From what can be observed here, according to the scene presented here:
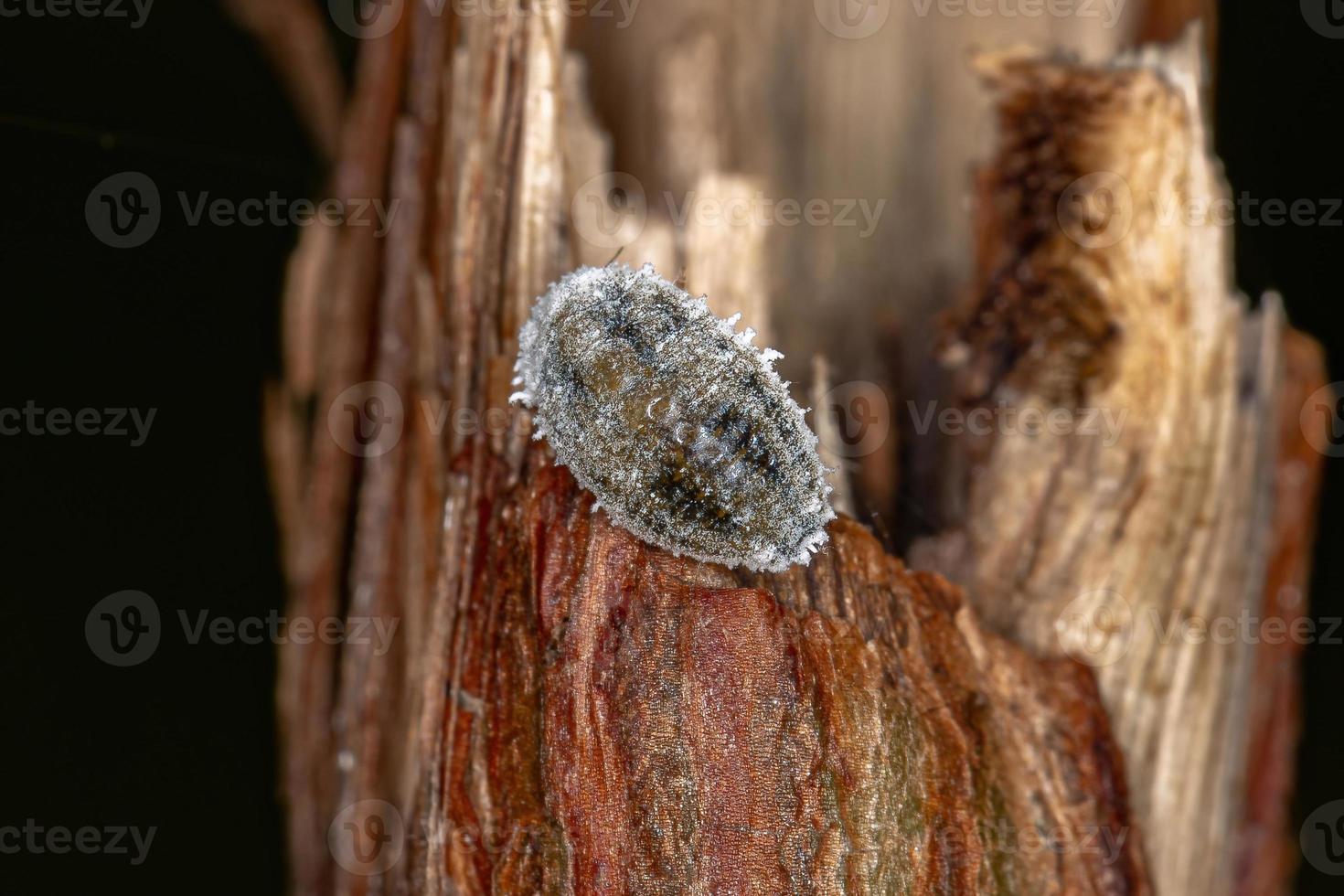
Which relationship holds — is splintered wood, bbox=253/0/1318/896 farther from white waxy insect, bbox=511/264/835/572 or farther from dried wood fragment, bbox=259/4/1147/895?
white waxy insect, bbox=511/264/835/572

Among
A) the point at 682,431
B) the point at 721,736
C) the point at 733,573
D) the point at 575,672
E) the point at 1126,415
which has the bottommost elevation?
the point at 721,736

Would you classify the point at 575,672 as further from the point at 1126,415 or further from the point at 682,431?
the point at 1126,415

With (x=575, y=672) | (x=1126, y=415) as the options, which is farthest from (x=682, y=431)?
(x=1126, y=415)

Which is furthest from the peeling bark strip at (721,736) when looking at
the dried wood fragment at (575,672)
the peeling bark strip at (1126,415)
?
the peeling bark strip at (1126,415)

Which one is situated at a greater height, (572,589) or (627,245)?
(627,245)

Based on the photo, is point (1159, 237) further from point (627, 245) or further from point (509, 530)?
point (509, 530)

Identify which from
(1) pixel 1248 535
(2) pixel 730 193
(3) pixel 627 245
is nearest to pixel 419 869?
(3) pixel 627 245
